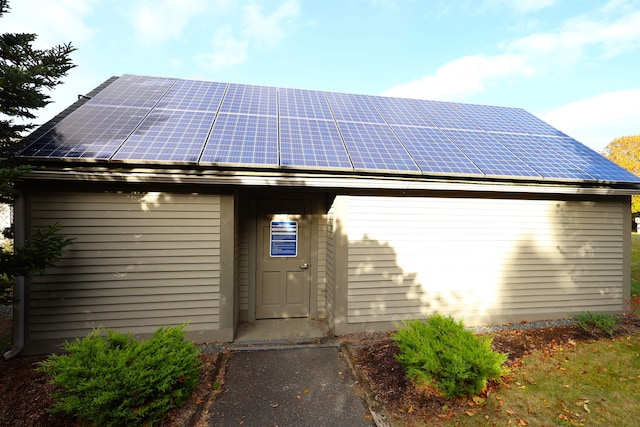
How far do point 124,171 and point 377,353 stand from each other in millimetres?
4957

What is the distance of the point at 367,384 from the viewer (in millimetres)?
3602

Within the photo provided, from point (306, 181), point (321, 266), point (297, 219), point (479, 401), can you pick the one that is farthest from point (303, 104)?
point (479, 401)

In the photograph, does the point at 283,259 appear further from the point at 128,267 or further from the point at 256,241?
the point at 128,267

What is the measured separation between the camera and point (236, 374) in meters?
3.92

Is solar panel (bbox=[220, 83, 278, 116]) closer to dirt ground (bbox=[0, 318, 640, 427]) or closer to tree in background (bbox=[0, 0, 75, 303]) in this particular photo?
tree in background (bbox=[0, 0, 75, 303])

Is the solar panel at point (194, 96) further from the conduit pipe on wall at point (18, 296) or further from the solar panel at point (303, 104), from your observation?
the conduit pipe on wall at point (18, 296)

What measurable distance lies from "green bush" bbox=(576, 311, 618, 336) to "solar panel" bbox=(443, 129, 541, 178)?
303 cm

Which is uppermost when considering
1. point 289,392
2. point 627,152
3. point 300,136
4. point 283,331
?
point 627,152

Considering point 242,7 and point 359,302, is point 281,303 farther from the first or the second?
point 242,7

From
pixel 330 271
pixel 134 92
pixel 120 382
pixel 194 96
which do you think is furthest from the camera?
pixel 194 96

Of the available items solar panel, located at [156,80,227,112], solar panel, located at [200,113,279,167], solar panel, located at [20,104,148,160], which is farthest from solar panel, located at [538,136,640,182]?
solar panel, located at [20,104,148,160]

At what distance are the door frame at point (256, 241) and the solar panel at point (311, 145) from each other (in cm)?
108

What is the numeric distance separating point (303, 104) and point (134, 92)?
4.14 metres

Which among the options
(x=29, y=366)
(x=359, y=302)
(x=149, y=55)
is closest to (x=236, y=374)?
(x=359, y=302)
